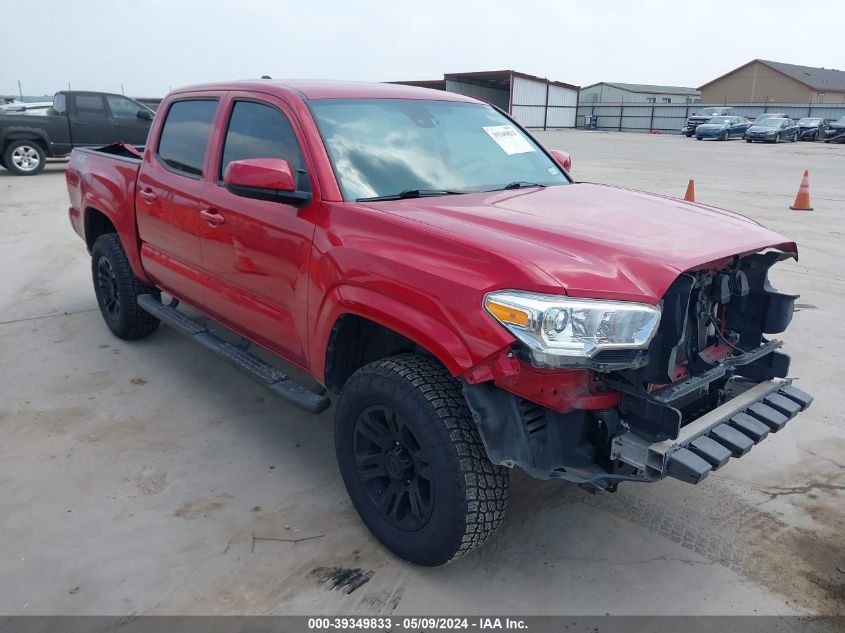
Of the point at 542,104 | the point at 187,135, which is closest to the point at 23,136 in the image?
the point at 187,135

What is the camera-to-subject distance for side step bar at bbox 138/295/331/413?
3135 mm

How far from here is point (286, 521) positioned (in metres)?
3.04

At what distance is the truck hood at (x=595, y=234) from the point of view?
2.25 meters

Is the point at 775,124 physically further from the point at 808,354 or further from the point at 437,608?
the point at 437,608

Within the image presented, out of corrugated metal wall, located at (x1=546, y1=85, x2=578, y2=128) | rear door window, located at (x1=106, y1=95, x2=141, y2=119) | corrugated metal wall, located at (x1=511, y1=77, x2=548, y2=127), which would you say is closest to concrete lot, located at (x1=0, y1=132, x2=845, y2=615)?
rear door window, located at (x1=106, y1=95, x2=141, y2=119)

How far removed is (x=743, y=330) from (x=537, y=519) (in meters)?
1.24

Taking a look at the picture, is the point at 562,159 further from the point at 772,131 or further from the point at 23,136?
the point at 772,131

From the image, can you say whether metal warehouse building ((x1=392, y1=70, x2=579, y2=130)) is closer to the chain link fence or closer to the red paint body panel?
the chain link fence

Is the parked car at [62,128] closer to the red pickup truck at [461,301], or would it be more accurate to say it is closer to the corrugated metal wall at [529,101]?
the red pickup truck at [461,301]

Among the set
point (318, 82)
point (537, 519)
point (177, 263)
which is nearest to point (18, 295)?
point (177, 263)

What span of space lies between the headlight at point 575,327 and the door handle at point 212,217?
6.40 ft

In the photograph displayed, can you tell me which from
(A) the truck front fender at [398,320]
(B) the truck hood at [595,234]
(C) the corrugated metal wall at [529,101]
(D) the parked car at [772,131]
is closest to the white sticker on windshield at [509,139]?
(B) the truck hood at [595,234]

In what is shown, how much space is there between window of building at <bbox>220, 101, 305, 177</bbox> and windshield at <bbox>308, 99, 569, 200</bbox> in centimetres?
19

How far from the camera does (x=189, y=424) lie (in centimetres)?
396
